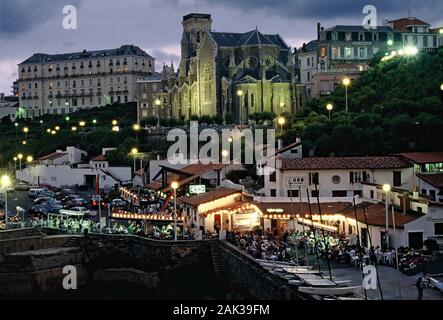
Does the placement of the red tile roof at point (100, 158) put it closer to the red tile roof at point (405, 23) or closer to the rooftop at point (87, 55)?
the red tile roof at point (405, 23)

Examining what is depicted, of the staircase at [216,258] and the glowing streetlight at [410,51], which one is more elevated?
the glowing streetlight at [410,51]

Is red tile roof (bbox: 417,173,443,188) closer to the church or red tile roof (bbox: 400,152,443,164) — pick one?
red tile roof (bbox: 400,152,443,164)

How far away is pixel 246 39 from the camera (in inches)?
4082

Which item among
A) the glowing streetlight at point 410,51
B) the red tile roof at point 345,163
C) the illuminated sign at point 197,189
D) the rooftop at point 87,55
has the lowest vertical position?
the illuminated sign at point 197,189

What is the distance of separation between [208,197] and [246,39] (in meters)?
59.1

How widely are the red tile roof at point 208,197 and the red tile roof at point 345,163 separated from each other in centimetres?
350

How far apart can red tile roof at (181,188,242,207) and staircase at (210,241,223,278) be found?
6876mm

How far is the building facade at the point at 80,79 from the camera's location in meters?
142

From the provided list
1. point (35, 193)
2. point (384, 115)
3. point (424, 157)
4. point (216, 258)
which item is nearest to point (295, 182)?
point (424, 157)

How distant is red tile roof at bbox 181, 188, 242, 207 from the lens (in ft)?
152

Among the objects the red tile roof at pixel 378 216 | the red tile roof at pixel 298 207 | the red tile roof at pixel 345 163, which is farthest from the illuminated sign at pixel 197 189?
the red tile roof at pixel 378 216

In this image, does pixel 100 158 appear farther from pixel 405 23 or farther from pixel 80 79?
pixel 80 79

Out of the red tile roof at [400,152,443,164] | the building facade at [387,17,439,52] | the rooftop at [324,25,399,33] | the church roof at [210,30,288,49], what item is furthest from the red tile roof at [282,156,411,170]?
the church roof at [210,30,288,49]
